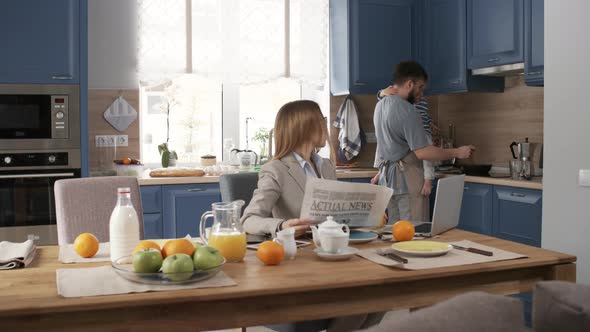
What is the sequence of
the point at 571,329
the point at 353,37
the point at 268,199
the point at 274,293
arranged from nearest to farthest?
1. the point at 571,329
2. the point at 274,293
3. the point at 268,199
4. the point at 353,37

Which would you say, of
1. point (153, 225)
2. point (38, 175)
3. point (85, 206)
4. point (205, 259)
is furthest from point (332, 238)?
point (38, 175)

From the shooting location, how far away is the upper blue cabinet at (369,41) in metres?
5.12

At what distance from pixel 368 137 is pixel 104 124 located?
205cm

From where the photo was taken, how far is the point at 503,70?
4520mm

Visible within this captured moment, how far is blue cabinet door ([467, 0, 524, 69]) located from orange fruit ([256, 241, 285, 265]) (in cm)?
291

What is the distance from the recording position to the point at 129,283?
1.72 metres

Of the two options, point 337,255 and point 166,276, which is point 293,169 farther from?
point 166,276

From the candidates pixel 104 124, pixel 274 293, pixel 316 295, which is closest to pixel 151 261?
pixel 274 293

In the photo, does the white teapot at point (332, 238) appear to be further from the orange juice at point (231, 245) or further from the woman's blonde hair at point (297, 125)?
the woman's blonde hair at point (297, 125)

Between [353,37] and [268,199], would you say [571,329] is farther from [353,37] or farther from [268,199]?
[353,37]

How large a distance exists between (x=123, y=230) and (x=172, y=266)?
36cm

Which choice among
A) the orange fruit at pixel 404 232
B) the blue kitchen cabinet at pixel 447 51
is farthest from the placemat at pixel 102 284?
the blue kitchen cabinet at pixel 447 51

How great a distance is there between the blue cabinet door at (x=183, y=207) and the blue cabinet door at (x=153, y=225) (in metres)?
0.03

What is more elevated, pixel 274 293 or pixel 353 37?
pixel 353 37
